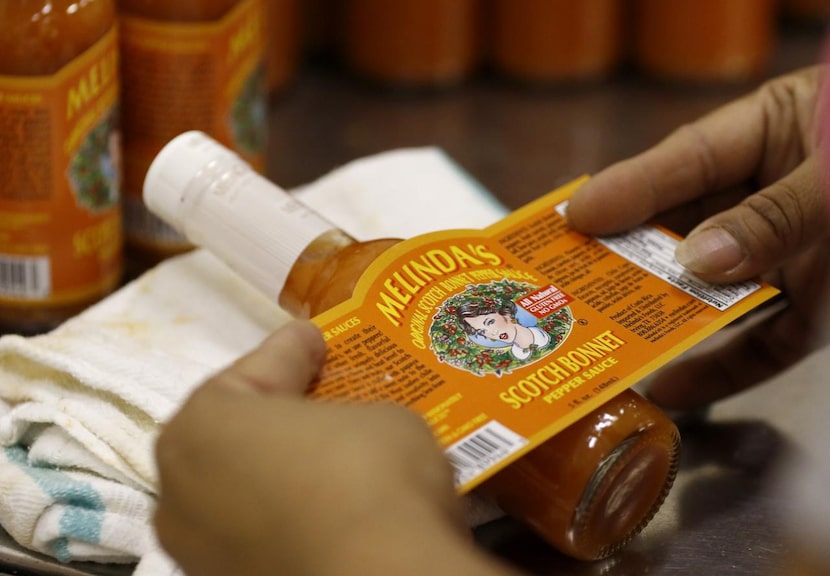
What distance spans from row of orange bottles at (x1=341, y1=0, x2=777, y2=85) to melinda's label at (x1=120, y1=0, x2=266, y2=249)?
31cm

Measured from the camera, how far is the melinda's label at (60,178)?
67 centimetres

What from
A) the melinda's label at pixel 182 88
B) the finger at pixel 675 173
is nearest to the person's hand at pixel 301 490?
the finger at pixel 675 173

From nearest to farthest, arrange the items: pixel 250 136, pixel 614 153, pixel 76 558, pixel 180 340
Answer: pixel 76 558 → pixel 180 340 → pixel 250 136 → pixel 614 153

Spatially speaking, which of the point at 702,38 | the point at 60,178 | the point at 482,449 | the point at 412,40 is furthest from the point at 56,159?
the point at 702,38

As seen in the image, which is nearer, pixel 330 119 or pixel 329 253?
pixel 329 253

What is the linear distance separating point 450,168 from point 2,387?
0.37 meters

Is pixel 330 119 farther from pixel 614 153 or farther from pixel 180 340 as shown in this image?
pixel 180 340

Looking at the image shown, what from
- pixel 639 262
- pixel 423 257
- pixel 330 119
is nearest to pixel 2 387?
pixel 423 257

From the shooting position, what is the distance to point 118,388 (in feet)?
1.96

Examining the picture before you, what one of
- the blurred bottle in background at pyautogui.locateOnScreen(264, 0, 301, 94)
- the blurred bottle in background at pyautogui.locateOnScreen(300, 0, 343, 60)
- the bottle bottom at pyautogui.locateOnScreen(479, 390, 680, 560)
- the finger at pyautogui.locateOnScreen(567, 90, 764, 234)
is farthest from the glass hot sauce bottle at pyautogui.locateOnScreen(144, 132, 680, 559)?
the blurred bottle in background at pyautogui.locateOnScreen(300, 0, 343, 60)

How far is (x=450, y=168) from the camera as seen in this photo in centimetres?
87

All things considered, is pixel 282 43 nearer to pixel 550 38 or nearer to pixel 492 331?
pixel 550 38

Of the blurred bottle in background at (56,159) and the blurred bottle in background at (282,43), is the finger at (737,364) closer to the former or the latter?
the blurred bottle in background at (56,159)

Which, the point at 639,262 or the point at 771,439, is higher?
the point at 639,262
